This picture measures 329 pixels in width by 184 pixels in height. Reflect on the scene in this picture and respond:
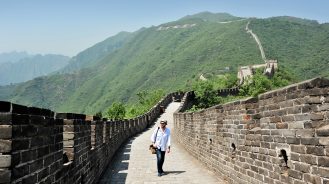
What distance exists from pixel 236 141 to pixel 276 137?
→ 2.45 m

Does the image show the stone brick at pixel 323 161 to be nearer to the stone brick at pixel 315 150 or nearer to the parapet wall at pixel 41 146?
the stone brick at pixel 315 150

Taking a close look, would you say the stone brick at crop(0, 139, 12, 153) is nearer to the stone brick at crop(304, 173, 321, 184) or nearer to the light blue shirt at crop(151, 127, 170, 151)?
the stone brick at crop(304, 173, 321, 184)

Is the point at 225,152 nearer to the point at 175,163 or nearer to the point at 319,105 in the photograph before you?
the point at 175,163

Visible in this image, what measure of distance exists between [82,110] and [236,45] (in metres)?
65.8

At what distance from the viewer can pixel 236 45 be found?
13475 cm

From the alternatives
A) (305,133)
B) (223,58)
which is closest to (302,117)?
(305,133)

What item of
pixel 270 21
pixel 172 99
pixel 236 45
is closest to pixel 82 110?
pixel 236 45

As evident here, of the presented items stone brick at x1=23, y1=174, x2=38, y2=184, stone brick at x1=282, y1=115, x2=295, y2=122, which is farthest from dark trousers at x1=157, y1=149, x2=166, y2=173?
stone brick at x1=23, y1=174, x2=38, y2=184

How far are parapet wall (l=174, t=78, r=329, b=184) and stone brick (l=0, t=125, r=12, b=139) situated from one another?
330 centimetres

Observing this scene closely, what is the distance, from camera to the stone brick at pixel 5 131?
3.25m

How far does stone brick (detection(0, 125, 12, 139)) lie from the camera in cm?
325

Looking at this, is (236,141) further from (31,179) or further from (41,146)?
(31,179)

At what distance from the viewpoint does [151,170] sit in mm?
11750

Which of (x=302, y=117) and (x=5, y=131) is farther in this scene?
(x=302, y=117)
